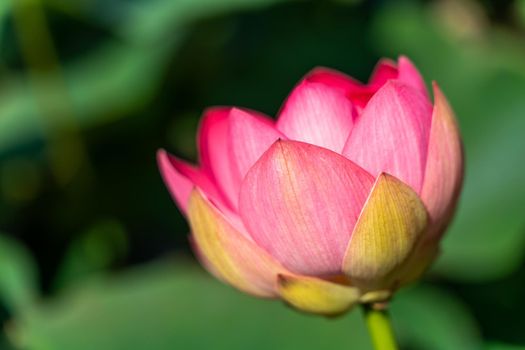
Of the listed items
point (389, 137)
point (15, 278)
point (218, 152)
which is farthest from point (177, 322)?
point (389, 137)

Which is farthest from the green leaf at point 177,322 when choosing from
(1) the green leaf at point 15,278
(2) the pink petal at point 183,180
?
(2) the pink petal at point 183,180

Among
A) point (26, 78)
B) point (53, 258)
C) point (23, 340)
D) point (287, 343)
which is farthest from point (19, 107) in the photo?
point (287, 343)

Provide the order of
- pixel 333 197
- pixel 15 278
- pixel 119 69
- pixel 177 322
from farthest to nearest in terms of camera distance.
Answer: pixel 119 69 → pixel 15 278 → pixel 177 322 → pixel 333 197

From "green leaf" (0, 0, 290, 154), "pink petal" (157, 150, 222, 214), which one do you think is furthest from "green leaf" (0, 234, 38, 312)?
"pink petal" (157, 150, 222, 214)

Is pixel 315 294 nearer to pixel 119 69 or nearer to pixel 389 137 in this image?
pixel 389 137

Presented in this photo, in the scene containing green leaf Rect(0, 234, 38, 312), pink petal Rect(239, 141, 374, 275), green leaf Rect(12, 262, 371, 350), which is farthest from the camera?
green leaf Rect(0, 234, 38, 312)

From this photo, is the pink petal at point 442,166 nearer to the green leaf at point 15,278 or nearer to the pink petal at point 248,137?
the pink petal at point 248,137

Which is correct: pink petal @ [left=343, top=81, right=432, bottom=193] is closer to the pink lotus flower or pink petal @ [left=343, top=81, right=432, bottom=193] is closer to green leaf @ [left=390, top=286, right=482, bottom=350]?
the pink lotus flower
